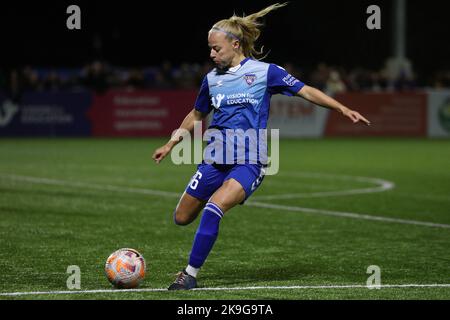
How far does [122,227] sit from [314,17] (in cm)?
3852

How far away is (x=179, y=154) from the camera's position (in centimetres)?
2245

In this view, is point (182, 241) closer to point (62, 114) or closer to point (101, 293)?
point (101, 293)

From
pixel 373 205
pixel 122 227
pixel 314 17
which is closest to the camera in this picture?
pixel 122 227

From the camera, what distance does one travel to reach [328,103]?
25.0 ft

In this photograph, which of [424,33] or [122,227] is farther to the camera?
[424,33]

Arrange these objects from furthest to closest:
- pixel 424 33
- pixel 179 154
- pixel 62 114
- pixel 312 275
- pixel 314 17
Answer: pixel 424 33
pixel 314 17
pixel 62 114
pixel 179 154
pixel 312 275

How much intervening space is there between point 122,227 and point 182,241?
46.3 inches

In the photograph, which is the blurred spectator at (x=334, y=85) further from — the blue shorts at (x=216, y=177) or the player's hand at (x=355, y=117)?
the player's hand at (x=355, y=117)

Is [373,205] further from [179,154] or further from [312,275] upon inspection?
[179,154]

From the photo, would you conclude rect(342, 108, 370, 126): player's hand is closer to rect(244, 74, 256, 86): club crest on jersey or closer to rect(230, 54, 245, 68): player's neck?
rect(244, 74, 256, 86): club crest on jersey

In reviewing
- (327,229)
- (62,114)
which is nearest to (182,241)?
(327,229)

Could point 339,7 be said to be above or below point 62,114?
above

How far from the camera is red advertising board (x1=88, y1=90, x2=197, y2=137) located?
29.1 metres

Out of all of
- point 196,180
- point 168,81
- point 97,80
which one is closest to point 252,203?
point 196,180
